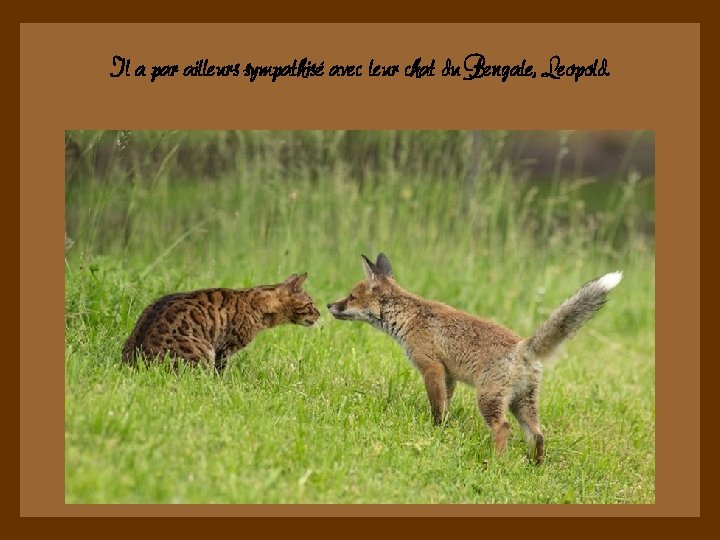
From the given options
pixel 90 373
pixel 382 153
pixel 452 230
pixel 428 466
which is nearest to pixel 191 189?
pixel 382 153

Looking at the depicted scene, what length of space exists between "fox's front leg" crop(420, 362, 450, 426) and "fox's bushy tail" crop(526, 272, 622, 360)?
0.87m

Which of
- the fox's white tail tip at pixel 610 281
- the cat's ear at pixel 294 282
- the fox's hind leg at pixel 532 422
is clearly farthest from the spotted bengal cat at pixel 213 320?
the fox's white tail tip at pixel 610 281

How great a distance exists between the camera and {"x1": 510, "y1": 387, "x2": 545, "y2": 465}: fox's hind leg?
809 cm

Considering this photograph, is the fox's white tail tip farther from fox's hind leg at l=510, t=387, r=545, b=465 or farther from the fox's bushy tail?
fox's hind leg at l=510, t=387, r=545, b=465

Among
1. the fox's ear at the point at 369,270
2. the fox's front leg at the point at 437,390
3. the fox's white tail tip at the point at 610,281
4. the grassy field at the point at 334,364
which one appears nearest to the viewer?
the grassy field at the point at 334,364

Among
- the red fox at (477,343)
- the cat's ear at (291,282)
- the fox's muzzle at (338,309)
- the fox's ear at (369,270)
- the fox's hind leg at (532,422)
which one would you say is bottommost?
the fox's hind leg at (532,422)

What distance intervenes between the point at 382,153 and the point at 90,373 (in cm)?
735

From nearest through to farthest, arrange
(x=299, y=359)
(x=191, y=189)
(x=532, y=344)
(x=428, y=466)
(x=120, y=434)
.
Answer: (x=120, y=434) → (x=428, y=466) → (x=532, y=344) → (x=299, y=359) → (x=191, y=189)

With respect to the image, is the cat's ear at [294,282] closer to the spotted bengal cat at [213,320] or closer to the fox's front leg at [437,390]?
the spotted bengal cat at [213,320]

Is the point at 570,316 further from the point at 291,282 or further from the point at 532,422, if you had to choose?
the point at 291,282

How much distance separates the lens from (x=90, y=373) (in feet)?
25.3

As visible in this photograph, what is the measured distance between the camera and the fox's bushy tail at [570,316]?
7.51m

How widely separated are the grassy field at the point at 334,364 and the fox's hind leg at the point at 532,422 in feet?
0.53

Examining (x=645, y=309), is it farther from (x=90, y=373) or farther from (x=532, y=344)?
(x=90, y=373)
